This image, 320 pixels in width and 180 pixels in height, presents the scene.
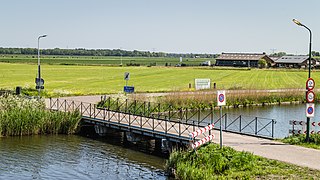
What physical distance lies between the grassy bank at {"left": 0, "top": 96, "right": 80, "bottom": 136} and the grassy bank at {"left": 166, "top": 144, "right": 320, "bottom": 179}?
13.8 metres

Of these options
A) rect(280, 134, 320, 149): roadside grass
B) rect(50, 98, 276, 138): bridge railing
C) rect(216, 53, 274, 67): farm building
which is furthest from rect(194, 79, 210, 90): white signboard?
rect(216, 53, 274, 67): farm building

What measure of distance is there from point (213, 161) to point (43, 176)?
8.29 m

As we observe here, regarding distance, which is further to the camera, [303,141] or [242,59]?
[242,59]

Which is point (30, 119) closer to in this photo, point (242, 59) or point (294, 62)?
point (294, 62)

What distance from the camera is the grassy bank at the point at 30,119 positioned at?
106 feet

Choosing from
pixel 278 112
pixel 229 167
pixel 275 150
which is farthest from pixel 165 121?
pixel 278 112

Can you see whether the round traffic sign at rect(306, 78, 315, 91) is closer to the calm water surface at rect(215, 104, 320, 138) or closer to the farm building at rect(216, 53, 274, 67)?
the calm water surface at rect(215, 104, 320, 138)

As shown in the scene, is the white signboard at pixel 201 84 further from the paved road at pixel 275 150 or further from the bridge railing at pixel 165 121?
the paved road at pixel 275 150

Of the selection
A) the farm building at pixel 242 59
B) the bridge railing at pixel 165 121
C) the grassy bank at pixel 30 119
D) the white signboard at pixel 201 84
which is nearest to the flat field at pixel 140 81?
the white signboard at pixel 201 84

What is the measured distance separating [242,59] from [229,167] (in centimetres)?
12252

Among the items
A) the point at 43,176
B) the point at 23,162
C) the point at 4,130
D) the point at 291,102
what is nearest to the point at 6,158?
the point at 23,162

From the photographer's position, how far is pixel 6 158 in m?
26.4

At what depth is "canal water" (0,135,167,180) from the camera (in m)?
23.5

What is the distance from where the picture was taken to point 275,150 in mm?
23047
